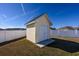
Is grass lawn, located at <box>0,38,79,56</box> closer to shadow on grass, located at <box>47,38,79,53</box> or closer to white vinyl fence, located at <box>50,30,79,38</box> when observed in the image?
shadow on grass, located at <box>47,38,79,53</box>

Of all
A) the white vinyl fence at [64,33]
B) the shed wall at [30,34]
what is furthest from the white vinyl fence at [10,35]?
Result: the white vinyl fence at [64,33]

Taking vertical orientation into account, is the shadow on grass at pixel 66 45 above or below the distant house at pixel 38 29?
below

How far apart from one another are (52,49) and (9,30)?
3.47 ft

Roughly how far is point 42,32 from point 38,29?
0.12 metres

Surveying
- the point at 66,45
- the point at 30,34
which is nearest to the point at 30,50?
the point at 30,34

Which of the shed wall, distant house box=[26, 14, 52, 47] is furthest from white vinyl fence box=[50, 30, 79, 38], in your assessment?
the shed wall

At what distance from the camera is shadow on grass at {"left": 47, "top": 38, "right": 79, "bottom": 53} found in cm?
518

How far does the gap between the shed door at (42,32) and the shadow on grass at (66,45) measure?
23cm

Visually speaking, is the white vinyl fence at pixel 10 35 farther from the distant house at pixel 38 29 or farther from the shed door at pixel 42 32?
the shed door at pixel 42 32

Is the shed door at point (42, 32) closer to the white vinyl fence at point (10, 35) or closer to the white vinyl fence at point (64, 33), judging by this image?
the white vinyl fence at point (64, 33)

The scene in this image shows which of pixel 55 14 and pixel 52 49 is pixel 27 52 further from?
pixel 55 14

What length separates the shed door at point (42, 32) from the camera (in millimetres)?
5180

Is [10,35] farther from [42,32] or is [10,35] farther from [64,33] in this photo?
[64,33]

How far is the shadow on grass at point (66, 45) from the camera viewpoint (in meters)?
5.18
